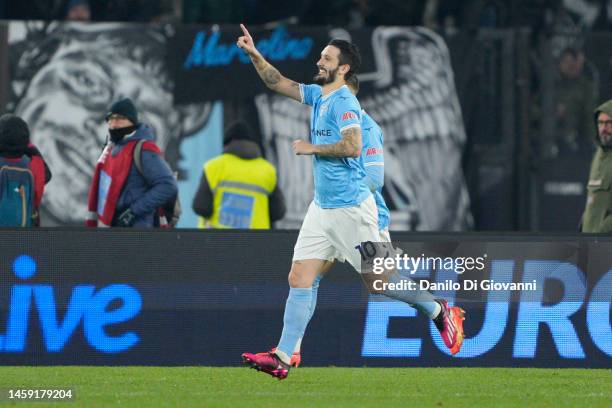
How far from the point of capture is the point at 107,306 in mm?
11836

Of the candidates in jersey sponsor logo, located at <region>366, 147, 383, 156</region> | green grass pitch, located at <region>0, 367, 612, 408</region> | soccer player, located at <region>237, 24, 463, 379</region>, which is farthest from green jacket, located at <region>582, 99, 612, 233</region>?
soccer player, located at <region>237, 24, 463, 379</region>

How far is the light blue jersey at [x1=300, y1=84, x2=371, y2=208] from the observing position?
10586 mm

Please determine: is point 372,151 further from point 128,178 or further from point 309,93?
point 128,178

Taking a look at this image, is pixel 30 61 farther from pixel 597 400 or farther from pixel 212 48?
pixel 597 400

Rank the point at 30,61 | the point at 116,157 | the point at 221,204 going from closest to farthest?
1. the point at 116,157
2. the point at 221,204
3. the point at 30,61

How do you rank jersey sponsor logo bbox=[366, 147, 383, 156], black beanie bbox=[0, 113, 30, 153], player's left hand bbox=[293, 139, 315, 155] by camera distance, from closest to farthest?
player's left hand bbox=[293, 139, 315, 155], jersey sponsor logo bbox=[366, 147, 383, 156], black beanie bbox=[0, 113, 30, 153]

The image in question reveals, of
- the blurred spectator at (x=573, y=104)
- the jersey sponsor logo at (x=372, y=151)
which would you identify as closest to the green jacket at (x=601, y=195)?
the jersey sponsor logo at (x=372, y=151)

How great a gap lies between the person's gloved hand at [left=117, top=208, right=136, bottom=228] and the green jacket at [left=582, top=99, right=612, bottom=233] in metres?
3.65

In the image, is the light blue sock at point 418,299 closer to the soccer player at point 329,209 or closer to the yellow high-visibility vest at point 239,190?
the soccer player at point 329,209

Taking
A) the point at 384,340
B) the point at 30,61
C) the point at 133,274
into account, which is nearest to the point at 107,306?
the point at 133,274

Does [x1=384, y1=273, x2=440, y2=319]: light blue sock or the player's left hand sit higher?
the player's left hand

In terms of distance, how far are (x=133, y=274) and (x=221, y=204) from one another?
234 cm

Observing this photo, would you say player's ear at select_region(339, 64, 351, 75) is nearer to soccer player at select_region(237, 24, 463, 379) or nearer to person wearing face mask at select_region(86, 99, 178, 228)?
soccer player at select_region(237, 24, 463, 379)

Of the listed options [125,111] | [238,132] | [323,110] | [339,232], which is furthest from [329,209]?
[238,132]
